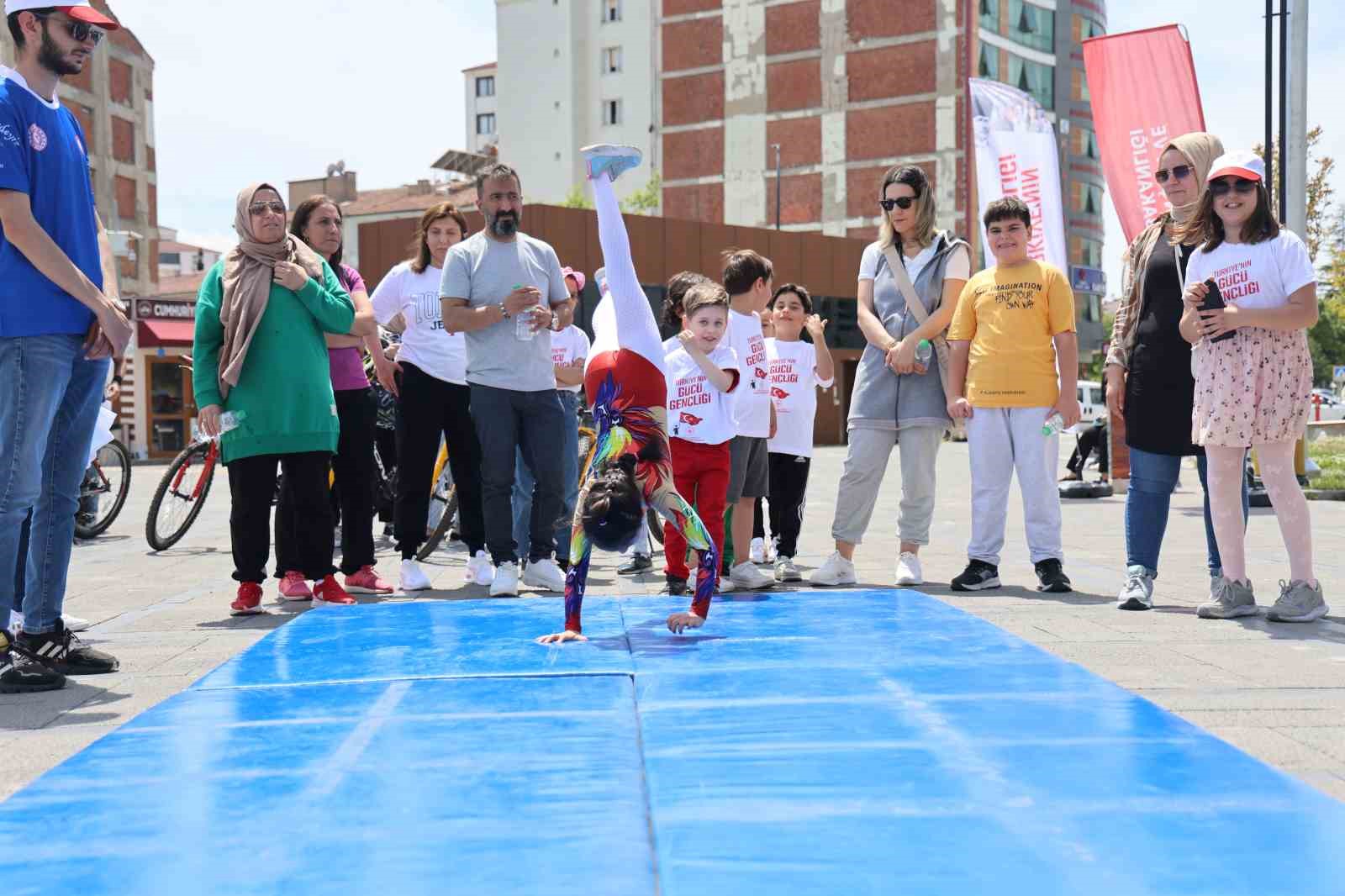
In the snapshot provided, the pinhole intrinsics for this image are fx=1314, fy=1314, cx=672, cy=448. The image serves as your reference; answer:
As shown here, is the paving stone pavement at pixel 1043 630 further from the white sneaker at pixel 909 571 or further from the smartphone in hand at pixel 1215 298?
the smartphone in hand at pixel 1215 298

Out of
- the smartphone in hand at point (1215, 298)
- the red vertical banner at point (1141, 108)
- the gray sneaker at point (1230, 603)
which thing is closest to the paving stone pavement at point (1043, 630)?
the gray sneaker at point (1230, 603)

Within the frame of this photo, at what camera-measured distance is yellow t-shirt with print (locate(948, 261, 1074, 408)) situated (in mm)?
6473

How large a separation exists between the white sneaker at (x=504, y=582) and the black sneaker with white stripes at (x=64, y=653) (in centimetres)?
193

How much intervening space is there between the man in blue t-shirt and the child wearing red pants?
8.01ft

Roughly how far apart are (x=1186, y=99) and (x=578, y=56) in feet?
186

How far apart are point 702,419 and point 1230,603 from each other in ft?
7.82

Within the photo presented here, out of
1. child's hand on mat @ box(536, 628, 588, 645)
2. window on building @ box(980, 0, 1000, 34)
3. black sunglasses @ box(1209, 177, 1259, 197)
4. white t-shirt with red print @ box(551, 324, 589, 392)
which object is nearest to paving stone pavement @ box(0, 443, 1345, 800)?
child's hand on mat @ box(536, 628, 588, 645)

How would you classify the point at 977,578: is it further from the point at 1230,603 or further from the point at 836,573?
the point at 1230,603

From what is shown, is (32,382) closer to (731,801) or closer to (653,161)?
(731,801)

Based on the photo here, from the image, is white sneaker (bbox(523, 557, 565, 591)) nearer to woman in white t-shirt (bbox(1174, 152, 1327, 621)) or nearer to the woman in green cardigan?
the woman in green cardigan

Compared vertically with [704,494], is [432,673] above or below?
below

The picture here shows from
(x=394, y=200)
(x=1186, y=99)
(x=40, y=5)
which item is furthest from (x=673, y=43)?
(x=40, y=5)

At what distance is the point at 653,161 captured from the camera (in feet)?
200

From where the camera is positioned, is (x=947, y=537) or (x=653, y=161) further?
(x=653, y=161)
